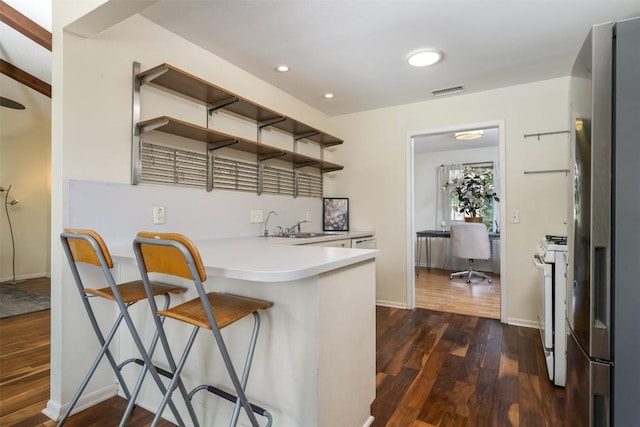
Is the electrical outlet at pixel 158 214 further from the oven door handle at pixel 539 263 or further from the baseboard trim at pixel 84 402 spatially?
the oven door handle at pixel 539 263

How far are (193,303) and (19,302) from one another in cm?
364

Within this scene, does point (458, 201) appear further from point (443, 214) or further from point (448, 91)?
point (448, 91)

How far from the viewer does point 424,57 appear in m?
2.51

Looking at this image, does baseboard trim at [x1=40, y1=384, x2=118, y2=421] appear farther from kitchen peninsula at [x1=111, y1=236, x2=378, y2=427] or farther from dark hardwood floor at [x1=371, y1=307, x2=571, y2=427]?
dark hardwood floor at [x1=371, y1=307, x2=571, y2=427]

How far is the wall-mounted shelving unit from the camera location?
6.45 ft

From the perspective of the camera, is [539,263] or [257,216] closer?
[539,263]

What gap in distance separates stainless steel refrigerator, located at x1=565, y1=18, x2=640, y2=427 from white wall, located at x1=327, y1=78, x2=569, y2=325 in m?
2.30

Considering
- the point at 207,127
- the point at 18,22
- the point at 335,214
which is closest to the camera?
the point at 18,22

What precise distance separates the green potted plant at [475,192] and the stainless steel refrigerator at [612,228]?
506 cm

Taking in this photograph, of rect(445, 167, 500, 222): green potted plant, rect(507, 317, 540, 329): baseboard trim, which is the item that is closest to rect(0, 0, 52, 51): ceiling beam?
rect(507, 317, 540, 329): baseboard trim

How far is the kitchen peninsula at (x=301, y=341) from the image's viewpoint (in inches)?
47.1

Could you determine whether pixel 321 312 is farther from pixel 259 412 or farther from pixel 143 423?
pixel 143 423

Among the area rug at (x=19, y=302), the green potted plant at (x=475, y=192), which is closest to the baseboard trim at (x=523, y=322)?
the green potted plant at (x=475, y=192)

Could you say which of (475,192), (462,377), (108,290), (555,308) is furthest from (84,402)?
(475,192)
